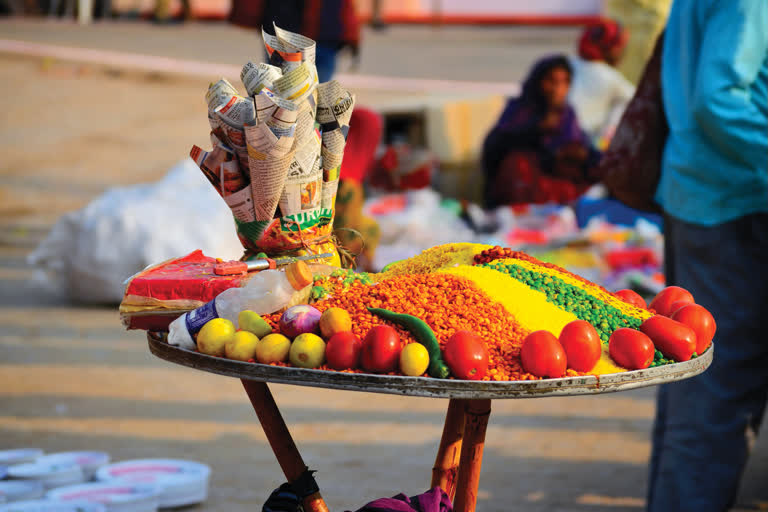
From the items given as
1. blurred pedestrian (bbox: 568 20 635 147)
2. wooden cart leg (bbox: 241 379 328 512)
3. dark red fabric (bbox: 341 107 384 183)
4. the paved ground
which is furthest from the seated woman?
wooden cart leg (bbox: 241 379 328 512)

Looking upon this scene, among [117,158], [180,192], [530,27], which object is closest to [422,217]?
[180,192]

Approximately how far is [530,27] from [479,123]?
1298 centimetres

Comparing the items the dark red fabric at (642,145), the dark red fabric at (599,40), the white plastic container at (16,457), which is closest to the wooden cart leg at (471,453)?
the dark red fabric at (642,145)

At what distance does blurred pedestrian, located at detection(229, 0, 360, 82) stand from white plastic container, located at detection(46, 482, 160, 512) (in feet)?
9.23

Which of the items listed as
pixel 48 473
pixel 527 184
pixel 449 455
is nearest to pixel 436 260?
pixel 449 455

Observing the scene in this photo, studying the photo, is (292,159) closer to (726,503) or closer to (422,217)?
(726,503)

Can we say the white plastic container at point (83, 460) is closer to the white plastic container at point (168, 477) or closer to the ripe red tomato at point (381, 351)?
the white plastic container at point (168, 477)

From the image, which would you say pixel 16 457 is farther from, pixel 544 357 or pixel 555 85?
pixel 555 85

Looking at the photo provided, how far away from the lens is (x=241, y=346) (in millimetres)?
1430

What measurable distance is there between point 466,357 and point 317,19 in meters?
4.26

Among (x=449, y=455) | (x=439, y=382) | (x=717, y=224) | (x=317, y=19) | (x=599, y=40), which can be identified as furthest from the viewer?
(x=599, y=40)

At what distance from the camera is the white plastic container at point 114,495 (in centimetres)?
271

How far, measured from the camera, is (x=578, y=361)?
141 centimetres

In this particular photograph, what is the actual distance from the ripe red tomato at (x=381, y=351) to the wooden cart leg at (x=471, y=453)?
263 mm
